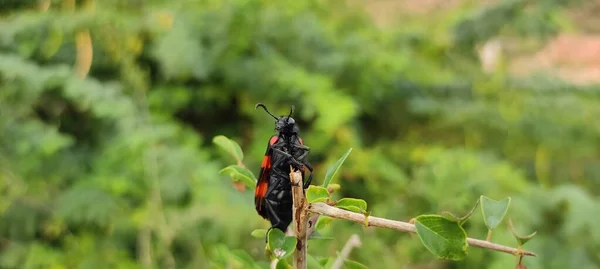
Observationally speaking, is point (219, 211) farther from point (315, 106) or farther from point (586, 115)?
point (586, 115)

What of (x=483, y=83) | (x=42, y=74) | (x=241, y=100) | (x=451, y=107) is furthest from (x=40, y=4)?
(x=483, y=83)

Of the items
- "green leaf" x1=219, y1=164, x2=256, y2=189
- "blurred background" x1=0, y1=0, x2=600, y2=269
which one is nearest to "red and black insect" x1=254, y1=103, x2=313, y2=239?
"green leaf" x1=219, y1=164, x2=256, y2=189

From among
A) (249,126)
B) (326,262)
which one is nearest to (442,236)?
(326,262)

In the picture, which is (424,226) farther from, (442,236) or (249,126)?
(249,126)

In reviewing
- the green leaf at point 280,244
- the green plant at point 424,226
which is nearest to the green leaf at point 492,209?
the green plant at point 424,226

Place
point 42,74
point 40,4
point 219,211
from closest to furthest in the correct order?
1. point 219,211
2. point 42,74
3. point 40,4

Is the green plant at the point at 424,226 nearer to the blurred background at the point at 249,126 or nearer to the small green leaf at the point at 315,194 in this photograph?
the small green leaf at the point at 315,194
